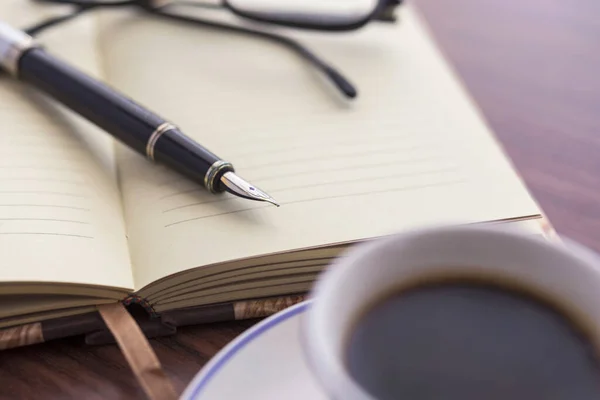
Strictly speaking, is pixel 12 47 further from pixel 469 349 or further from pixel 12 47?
pixel 469 349

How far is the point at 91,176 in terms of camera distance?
51 centimetres

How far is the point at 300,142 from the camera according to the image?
536 millimetres

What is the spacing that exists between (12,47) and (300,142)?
10.3 inches

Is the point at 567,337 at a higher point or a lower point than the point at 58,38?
Answer: lower

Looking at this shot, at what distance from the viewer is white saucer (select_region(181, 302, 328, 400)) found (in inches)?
13.7

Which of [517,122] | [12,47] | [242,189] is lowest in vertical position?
[517,122]

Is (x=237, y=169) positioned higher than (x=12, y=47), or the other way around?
(x=12, y=47)

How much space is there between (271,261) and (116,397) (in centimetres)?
12

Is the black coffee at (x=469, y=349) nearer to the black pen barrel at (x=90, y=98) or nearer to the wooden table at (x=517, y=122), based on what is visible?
the wooden table at (x=517, y=122)

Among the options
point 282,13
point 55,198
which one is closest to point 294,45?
point 282,13

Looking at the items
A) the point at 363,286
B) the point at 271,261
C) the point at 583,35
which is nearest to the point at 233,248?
the point at 271,261

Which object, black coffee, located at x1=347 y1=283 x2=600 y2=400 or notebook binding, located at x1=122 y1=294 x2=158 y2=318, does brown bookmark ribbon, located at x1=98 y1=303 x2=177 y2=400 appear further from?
black coffee, located at x1=347 y1=283 x2=600 y2=400

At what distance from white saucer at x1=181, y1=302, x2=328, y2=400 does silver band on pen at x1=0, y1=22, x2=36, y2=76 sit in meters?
0.36

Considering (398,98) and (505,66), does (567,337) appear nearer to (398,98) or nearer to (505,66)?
(398,98)
